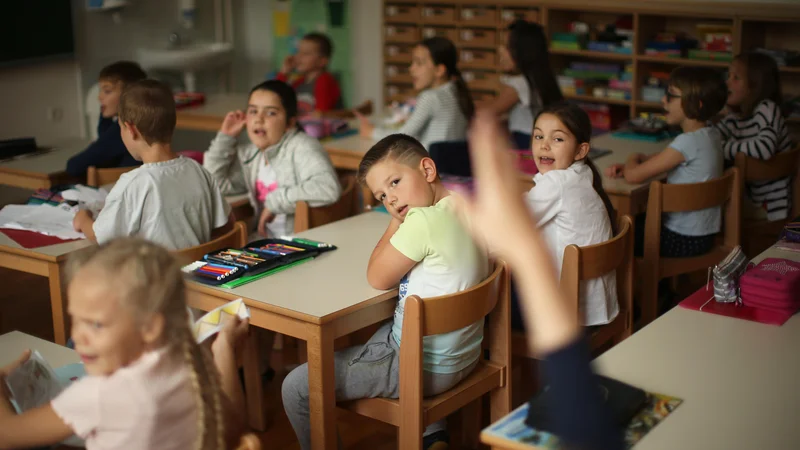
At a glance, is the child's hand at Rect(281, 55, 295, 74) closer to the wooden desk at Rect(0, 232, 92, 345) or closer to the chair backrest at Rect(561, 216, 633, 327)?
the wooden desk at Rect(0, 232, 92, 345)

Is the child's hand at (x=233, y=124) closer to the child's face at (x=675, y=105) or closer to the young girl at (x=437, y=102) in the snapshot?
the young girl at (x=437, y=102)

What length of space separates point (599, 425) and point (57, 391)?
1264mm

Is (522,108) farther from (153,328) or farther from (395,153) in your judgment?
(153,328)

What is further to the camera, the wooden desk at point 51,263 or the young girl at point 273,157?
the young girl at point 273,157

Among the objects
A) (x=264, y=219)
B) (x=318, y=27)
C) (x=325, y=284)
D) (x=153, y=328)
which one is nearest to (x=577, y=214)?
(x=325, y=284)

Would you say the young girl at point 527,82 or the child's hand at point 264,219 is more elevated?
the young girl at point 527,82

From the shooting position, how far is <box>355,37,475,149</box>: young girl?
14.4 feet

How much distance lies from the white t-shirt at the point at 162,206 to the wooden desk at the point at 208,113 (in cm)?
204

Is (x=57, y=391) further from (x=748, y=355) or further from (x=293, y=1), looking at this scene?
(x=293, y=1)

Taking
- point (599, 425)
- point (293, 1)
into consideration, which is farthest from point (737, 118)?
point (293, 1)

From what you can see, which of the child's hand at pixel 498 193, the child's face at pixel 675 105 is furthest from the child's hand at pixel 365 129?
the child's hand at pixel 498 193

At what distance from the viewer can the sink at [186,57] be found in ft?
22.1

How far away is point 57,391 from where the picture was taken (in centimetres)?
183

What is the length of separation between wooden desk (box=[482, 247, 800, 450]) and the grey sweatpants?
574 mm
